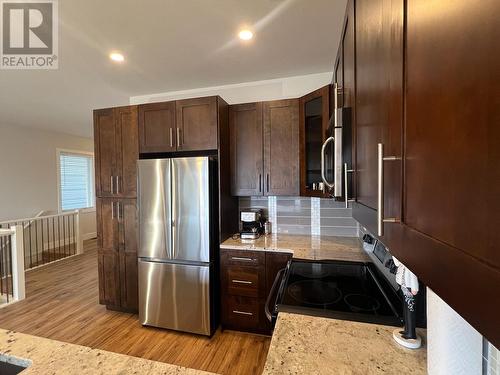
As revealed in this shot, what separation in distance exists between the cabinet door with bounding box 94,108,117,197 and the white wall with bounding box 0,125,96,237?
3534 millimetres

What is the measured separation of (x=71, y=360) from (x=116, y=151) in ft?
7.52

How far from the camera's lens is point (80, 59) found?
2.27 m

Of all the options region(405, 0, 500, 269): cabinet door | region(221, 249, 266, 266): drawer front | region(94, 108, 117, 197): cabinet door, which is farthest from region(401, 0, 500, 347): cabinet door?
region(94, 108, 117, 197): cabinet door

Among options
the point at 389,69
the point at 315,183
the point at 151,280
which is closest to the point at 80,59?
the point at 151,280

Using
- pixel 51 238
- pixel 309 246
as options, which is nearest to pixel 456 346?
pixel 309 246

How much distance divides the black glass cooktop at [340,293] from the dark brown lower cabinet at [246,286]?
500 mm

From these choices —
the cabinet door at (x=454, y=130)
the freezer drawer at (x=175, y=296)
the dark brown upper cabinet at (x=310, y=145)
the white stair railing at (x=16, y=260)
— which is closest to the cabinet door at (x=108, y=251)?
the freezer drawer at (x=175, y=296)

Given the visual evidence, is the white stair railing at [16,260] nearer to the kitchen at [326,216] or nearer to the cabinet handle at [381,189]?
the kitchen at [326,216]

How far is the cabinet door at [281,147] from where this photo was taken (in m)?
2.42

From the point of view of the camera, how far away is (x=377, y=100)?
1.92ft

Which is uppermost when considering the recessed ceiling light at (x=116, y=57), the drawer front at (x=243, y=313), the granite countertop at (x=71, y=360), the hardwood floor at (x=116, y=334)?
the recessed ceiling light at (x=116, y=57)

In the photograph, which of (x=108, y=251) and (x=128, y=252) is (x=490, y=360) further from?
(x=108, y=251)

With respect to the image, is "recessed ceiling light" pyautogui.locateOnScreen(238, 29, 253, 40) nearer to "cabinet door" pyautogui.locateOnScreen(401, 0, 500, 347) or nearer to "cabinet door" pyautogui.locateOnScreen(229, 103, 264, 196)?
"cabinet door" pyautogui.locateOnScreen(229, 103, 264, 196)

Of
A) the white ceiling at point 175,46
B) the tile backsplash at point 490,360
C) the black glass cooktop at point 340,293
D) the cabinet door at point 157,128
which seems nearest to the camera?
the tile backsplash at point 490,360
